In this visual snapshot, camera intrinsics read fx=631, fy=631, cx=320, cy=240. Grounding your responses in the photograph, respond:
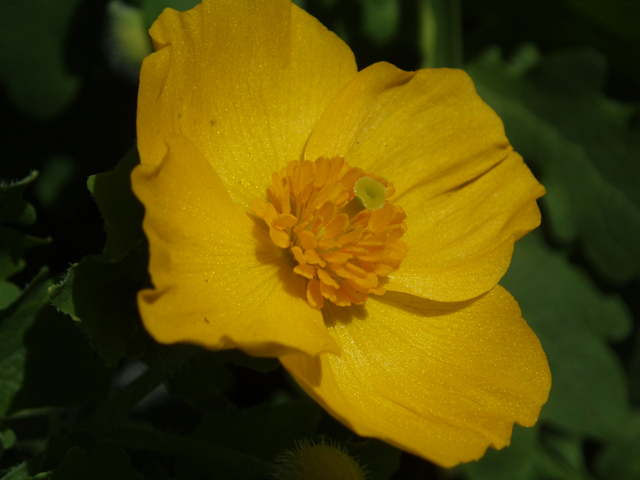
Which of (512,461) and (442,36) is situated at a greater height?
(442,36)

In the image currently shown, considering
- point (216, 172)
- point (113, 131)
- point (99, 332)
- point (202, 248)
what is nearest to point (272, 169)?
point (216, 172)

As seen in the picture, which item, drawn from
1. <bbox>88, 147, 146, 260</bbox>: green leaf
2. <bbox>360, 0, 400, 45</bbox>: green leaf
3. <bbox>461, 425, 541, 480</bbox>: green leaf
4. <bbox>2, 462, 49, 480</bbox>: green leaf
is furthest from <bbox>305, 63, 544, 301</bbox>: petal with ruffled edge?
<bbox>461, 425, 541, 480</bbox>: green leaf

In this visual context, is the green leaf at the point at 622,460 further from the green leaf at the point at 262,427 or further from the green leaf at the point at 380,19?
the green leaf at the point at 380,19

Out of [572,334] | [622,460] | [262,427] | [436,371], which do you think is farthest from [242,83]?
[622,460]

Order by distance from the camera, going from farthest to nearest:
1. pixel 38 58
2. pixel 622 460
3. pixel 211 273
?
1. pixel 622 460
2. pixel 38 58
3. pixel 211 273

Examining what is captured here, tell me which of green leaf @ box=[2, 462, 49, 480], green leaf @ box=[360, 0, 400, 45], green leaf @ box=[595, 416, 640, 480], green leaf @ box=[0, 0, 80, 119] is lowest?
green leaf @ box=[595, 416, 640, 480]

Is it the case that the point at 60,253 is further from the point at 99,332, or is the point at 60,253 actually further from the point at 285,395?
the point at 285,395

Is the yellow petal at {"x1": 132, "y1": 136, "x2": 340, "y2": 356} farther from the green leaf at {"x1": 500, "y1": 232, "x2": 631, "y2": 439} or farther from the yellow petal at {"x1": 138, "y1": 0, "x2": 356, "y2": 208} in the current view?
the green leaf at {"x1": 500, "y1": 232, "x2": 631, "y2": 439}

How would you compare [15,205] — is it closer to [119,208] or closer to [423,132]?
[119,208]
